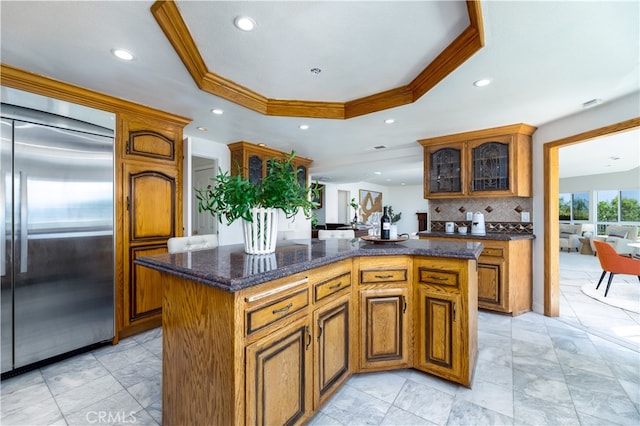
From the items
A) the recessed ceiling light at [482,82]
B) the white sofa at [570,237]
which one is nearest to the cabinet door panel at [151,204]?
the recessed ceiling light at [482,82]

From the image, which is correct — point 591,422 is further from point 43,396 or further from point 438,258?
point 43,396

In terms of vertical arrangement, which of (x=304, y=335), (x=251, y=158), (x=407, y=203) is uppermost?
(x=251, y=158)

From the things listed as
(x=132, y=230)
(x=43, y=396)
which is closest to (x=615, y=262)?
(x=132, y=230)

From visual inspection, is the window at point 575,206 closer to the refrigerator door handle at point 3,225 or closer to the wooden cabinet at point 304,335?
the wooden cabinet at point 304,335

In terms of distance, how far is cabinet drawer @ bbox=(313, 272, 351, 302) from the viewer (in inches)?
63.0

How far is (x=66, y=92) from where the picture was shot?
7.64ft

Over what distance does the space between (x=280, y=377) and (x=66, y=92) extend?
2.76 m

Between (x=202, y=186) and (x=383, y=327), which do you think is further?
(x=202, y=186)

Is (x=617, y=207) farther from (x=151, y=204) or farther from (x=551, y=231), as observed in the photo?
(x=151, y=204)

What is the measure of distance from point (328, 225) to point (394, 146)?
3578 millimetres

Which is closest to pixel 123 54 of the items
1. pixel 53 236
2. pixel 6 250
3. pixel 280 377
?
Result: pixel 53 236

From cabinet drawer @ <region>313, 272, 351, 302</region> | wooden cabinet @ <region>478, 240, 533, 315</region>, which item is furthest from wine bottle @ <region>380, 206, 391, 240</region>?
wooden cabinet @ <region>478, 240, 533, 315</region>

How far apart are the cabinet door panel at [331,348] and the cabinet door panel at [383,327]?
165 millimetres

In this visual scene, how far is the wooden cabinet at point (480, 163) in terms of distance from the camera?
136 inches
